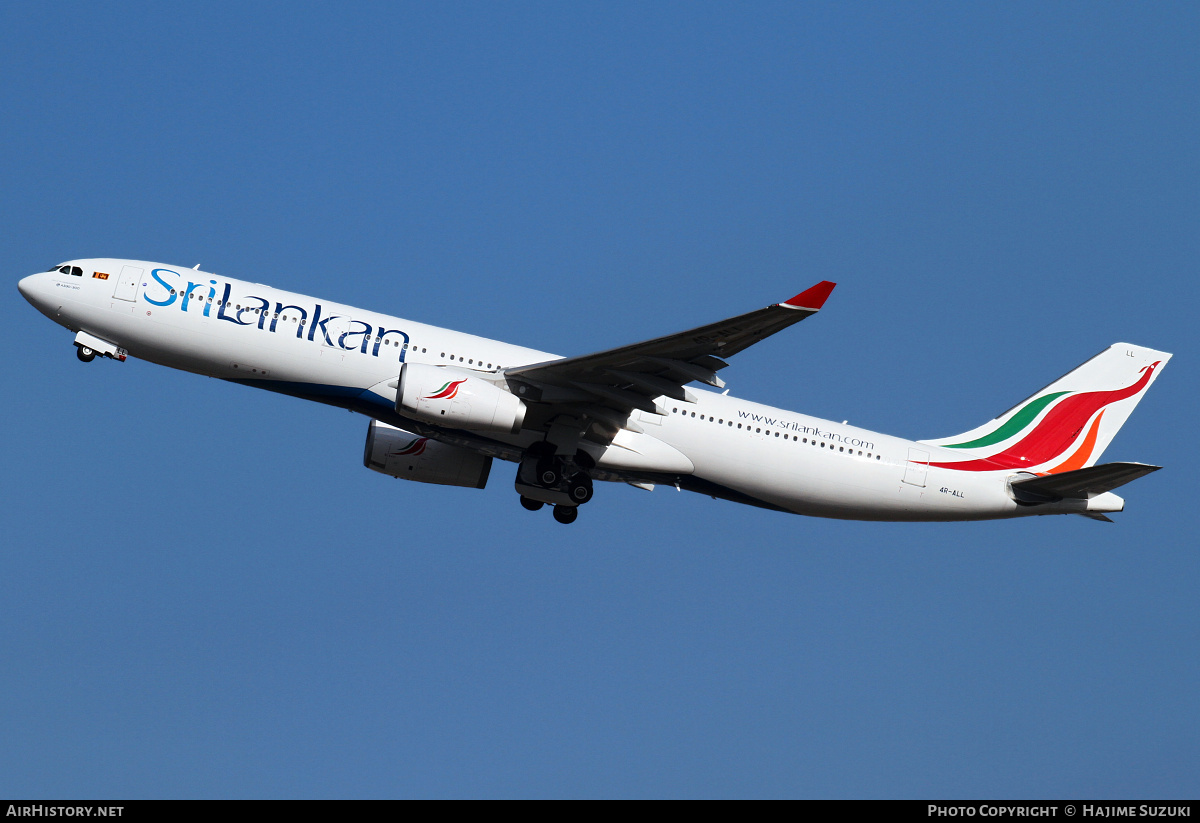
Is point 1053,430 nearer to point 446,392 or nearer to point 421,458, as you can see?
point 446,392

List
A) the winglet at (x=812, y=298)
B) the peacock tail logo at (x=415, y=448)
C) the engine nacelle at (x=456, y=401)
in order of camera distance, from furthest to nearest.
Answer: the peacock tail logo at (x=415, y=448), the engine nacelle at (x=456, y=401), the winglet at (x=812, y=298)

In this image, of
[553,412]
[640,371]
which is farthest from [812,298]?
[553,412]

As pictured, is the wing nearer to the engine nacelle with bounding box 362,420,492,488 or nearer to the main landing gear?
the main landing gear

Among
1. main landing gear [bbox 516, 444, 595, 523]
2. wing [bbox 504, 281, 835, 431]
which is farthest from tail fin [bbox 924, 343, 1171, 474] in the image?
main landing gear [bbox 516, 444, 595, 523]

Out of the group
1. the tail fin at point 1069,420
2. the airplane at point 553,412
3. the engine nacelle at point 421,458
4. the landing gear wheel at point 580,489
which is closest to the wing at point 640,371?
the airplane at point 553,412

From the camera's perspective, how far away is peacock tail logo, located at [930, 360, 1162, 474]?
105 ft

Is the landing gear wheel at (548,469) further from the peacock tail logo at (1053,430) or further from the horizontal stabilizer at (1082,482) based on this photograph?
the horizontal stabilizer at (1082,482)

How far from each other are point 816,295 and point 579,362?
19.5 feet

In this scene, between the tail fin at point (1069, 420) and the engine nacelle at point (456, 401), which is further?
the tail fin at point (1069, 420)

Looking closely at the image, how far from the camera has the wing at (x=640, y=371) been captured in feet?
81.6

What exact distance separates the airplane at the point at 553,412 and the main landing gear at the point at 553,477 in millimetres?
47
